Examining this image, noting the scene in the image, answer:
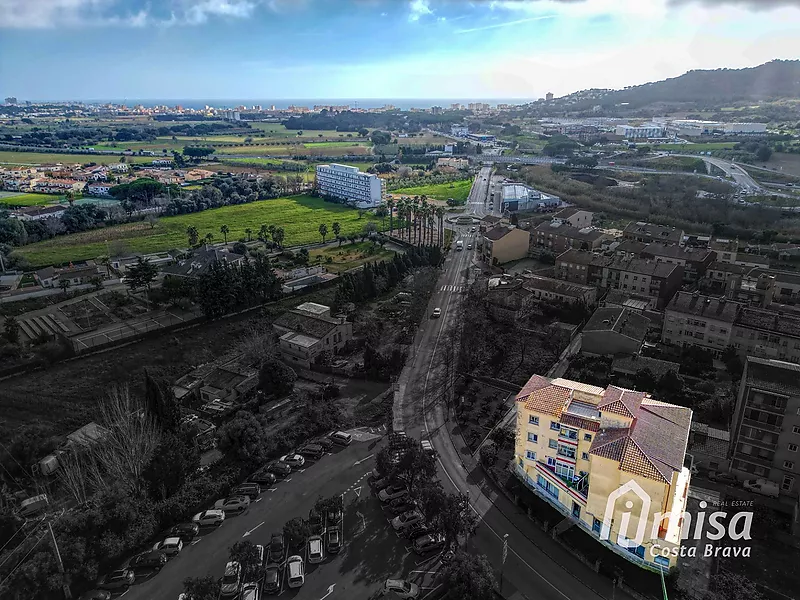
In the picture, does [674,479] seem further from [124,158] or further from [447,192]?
[124,158]

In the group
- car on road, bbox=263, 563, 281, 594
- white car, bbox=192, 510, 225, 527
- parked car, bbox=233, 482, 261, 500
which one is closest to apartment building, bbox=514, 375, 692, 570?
car on road, bbox=263, 563, 281, 594

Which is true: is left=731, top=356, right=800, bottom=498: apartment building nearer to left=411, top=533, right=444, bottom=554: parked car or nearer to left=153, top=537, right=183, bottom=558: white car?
left=411, top=533, right=444, bottom=554: parked car

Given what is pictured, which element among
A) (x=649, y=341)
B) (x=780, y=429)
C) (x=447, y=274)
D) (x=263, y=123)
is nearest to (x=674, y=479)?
(x=780, y=429)

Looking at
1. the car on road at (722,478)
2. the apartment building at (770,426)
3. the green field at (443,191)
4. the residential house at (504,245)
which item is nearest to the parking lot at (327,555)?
the car on road at (722,478)

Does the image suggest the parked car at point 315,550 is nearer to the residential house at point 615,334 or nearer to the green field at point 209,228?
the residential house at point 615,334

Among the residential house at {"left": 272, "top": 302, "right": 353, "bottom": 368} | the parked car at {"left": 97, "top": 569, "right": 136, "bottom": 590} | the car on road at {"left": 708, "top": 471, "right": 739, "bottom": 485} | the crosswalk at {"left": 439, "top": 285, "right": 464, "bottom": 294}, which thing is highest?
the residential house at {"left": 272, "top": 302, "right": 353, "bottom": 368}
